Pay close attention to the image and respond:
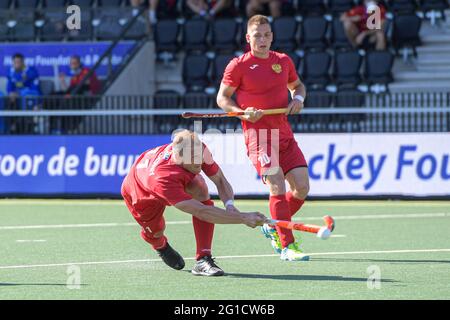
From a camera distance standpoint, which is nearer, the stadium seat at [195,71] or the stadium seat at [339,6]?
the stadium seat at [195,71]

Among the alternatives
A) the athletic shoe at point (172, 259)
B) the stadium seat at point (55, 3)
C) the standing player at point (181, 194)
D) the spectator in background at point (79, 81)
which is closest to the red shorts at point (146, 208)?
the standing player at point (181, 194)

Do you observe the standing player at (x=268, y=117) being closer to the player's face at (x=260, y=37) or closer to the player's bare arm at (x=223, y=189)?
the player's face at (x=260, y=37)

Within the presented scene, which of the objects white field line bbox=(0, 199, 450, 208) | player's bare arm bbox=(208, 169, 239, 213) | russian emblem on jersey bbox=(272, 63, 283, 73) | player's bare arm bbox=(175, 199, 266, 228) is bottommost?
white field line bbox=(0, 199, 450, 208)

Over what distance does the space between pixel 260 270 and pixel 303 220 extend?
5.22 meters

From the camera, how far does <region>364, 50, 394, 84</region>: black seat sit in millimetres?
24047

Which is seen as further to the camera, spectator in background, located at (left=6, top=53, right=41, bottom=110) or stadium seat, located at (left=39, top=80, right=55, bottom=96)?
stadium seat, located at (left=39, top=80, right=55, bottom=96)

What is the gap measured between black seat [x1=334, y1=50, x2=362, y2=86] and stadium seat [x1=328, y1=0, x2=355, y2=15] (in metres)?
1.60

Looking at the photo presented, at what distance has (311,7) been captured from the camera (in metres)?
25.8

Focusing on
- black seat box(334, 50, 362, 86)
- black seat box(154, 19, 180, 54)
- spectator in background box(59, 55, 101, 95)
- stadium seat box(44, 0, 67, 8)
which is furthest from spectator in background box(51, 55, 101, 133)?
black seat box(334, 50, 362, 86)

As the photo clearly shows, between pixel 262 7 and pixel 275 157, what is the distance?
1393 cm

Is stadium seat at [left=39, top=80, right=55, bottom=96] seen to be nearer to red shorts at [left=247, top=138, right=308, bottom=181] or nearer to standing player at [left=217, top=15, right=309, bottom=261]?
standing player at [left=217, top=15, right=309, bottom=261]

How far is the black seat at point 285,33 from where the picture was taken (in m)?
24.8

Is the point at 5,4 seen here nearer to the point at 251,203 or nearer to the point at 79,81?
the point at 79,81

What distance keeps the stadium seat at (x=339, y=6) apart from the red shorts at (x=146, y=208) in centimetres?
1506
